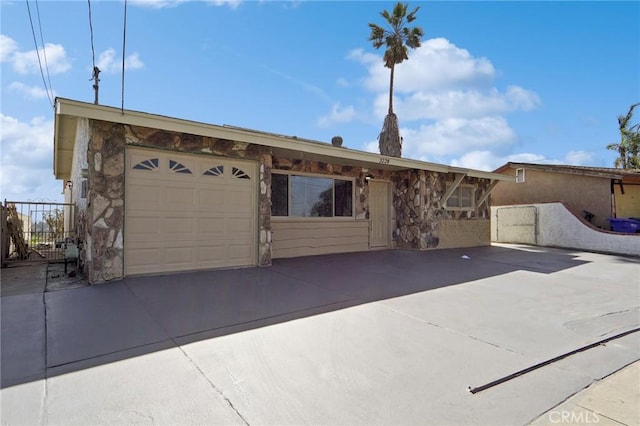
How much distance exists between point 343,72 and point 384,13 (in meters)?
5.75

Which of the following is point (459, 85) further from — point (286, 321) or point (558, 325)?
point (286, 321)

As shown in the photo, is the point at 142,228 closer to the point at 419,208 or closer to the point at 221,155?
the point at 221,155

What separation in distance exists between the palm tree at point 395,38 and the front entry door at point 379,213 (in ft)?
20.2

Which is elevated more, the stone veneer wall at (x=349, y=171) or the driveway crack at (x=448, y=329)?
the stone veneer wall at (x=349, y=171)

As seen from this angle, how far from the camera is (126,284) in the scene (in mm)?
5258

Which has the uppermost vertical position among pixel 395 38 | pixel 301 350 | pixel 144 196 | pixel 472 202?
pixel 395 38

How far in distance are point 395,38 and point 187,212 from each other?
15.2m

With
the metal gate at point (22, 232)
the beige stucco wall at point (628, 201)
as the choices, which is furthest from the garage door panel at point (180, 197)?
the beige stucco wall at point (628, 201)

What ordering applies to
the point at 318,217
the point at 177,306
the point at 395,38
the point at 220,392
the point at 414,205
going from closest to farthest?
the point at 220,392, the point at 177,306, the point at 318,217, the point at 414,205, the point at 395,38

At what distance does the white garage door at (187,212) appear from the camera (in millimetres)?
5785

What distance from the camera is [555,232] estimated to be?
1260 cm

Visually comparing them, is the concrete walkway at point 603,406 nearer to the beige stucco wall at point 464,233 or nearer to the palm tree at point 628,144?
the beige stucco wall at point 464,233

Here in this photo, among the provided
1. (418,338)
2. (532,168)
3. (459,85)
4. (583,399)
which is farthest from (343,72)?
(583,399)

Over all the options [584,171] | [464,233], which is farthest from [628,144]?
[464,233]
